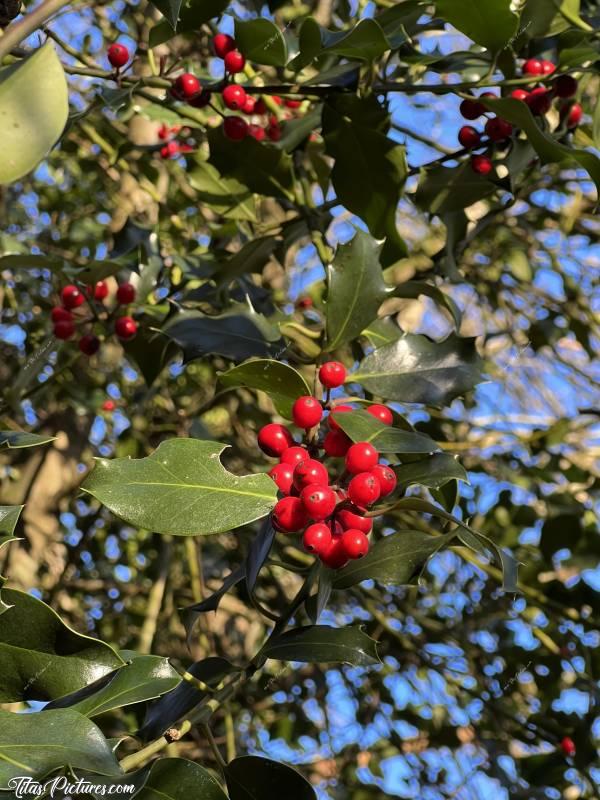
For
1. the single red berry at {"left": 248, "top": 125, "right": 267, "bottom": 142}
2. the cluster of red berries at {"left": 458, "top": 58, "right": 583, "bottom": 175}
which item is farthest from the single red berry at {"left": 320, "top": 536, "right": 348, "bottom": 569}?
the single red berry at {"left": 248, "top": 125, "right": 267, "bottom": 142}

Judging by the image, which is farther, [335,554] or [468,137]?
[468,137]

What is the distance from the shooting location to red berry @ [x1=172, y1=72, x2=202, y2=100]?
1.38m

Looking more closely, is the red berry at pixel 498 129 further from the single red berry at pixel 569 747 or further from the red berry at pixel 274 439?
the single red berry at pixel 569 747

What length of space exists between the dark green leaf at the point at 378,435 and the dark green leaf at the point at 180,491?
0.11m

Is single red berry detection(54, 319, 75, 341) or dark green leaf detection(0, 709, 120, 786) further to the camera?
single red berry detection(54, 319, 75, 341)

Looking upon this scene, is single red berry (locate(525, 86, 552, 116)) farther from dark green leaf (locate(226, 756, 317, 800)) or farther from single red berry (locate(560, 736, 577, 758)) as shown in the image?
single red berry (locate(560, 736, 577, 758))

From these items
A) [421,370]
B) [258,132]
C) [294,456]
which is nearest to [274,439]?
[294,456]

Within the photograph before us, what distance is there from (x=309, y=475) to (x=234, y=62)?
804 mm

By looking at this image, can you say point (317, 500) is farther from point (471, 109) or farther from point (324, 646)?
point (471, 109)

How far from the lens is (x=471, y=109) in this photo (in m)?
1.40

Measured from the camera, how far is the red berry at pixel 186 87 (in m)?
1.38

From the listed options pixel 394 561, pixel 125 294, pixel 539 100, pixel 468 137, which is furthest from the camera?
pixel 125 294

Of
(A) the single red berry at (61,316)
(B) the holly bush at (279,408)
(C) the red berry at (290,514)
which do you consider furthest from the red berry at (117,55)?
(C) the red berry at (290,514)

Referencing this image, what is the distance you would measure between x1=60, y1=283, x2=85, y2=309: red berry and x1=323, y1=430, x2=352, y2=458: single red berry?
92 centimetres
